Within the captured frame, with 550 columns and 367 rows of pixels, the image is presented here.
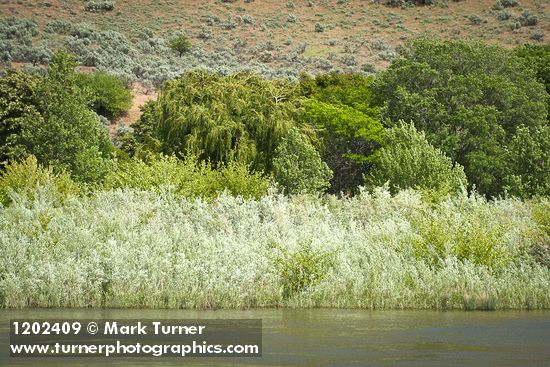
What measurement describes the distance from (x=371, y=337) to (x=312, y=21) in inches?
4649

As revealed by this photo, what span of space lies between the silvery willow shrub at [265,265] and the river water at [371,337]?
98 cm

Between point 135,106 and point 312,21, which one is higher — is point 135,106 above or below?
below

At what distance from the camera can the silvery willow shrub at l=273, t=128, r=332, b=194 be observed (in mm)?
53500

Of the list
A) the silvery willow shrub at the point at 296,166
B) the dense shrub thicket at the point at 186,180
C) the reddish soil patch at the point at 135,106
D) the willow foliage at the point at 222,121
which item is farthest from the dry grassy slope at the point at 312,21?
the dense shrub thicket at the point at 186,180

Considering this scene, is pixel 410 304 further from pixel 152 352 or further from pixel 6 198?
pixel 6 198

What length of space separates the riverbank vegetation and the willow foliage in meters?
0.12

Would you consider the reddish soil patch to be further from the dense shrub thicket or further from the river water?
the river water

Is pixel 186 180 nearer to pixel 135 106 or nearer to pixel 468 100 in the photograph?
pixel 468 100

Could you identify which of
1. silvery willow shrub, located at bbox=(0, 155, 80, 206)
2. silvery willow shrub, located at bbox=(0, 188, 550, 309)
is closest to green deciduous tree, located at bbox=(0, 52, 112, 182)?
silvery willow shrub, located at bbox=(0, 155, 80, 206)

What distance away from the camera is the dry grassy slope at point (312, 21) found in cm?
11912

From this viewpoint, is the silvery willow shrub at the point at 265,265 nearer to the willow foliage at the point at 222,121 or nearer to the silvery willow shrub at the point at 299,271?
the silvery willow shrub at the point at 299,271

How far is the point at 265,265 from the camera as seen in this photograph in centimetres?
2319

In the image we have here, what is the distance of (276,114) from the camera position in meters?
57.9

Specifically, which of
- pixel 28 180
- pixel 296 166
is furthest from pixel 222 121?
pixel 28 180
